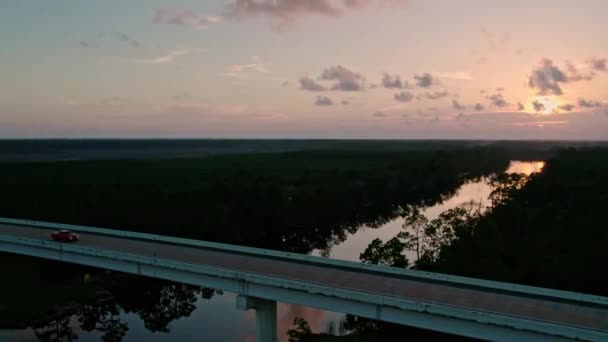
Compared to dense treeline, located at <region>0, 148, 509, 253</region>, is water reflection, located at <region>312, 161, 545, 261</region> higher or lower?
lower

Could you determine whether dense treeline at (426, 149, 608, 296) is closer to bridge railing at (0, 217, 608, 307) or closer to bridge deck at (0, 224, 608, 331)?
bridge railing at (0, 217, 608, 307)

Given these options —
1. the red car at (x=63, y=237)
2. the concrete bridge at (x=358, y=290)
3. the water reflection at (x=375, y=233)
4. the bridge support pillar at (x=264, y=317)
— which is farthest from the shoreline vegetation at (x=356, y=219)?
the red car at (x=63, y=237)

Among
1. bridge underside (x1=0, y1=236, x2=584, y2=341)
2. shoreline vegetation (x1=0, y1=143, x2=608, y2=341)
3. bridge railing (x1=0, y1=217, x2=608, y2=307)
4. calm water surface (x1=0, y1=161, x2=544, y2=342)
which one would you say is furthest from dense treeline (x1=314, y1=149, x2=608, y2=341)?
bridge underside (x1=0, y1=236, x2=584, y2=341)

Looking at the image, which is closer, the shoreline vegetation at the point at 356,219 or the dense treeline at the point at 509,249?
the dense treeline at the point at 509,249

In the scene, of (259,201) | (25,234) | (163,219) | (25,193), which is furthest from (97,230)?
(25,193)

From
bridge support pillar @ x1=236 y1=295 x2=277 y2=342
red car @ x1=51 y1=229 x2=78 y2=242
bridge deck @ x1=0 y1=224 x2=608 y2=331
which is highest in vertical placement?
red car @ x1=51 y1=229 x2=78 y2=242

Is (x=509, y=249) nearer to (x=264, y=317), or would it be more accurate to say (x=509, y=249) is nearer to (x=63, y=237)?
(x=264, y=317)

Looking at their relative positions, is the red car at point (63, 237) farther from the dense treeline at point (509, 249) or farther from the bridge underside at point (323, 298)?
the dense treeline at point (509, 249)
